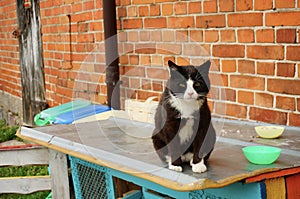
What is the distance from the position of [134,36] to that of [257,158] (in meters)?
2.31

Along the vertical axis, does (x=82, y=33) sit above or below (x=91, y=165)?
above

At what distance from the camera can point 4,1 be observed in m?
7.78

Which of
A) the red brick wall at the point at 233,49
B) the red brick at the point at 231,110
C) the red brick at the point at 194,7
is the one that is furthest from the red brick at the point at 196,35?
the red brick at the point at 231,110

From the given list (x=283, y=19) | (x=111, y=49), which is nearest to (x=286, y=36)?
(x=283, y=19)

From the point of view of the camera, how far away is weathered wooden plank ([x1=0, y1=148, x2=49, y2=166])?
11.4ft

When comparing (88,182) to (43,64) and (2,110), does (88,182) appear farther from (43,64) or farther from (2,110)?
(2,110)

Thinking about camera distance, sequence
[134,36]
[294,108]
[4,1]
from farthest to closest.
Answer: [4,1], [134,36], [294,108]

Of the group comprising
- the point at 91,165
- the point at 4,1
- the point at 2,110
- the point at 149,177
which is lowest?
the point at 2,110

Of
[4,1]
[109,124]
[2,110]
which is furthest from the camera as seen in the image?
[2,110]

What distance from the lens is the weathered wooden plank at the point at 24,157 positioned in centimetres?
349

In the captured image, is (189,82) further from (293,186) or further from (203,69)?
(293,186)

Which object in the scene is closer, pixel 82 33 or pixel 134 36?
pixel 134 36

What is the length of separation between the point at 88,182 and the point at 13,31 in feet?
14.5

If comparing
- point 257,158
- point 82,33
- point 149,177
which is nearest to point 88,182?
point 149,177
